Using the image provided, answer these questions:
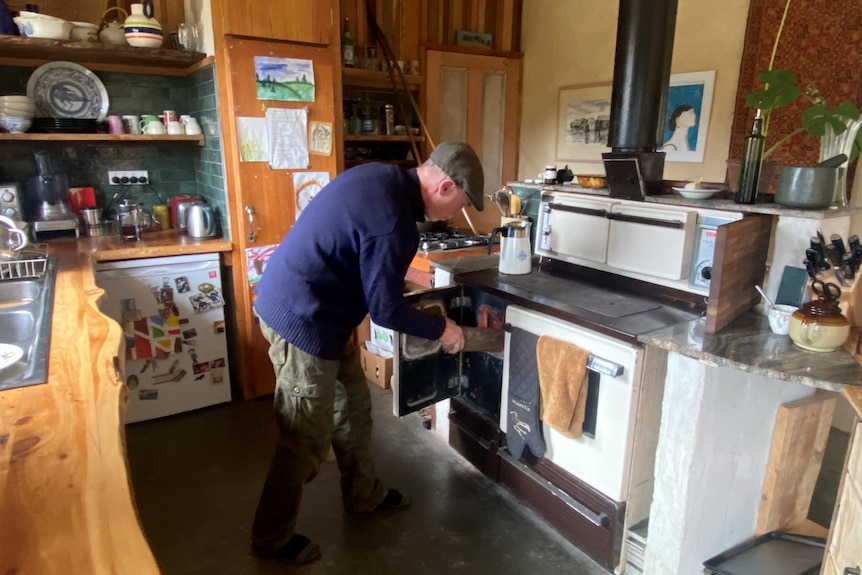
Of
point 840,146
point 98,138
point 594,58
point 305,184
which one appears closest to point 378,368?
point 305,184

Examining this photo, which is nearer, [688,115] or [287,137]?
[287,137]

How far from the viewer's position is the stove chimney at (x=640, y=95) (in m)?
2.04

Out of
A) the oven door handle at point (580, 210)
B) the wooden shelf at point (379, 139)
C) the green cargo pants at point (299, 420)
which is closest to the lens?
the green cargo pants at point (299, 420)

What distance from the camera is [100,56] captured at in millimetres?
2842

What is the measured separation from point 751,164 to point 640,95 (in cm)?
49

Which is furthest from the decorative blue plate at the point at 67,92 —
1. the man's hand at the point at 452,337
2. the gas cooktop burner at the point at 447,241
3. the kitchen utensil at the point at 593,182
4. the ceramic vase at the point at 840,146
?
the ceramic vase at the point at 840,146

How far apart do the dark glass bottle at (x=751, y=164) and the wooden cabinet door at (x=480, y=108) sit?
8.03 feet

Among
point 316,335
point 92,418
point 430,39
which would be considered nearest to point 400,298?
point 316,335

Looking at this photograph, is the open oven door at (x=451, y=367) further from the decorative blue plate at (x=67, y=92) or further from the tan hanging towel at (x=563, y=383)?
the decorative blue plate at (x=67, y=92)

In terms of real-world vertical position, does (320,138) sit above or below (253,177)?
above

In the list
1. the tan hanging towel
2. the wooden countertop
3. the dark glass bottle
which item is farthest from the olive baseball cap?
the wooden countertop

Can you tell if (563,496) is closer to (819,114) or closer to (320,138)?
(819,114)

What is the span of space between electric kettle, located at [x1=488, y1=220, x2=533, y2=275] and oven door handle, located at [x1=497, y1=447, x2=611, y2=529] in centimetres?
74

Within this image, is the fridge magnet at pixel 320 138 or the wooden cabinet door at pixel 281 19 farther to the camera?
the fridge magnet at pixel 320 138
